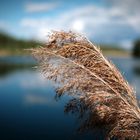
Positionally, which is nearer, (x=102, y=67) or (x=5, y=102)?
(x=102, y=67)

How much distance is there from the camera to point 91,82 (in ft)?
20.4

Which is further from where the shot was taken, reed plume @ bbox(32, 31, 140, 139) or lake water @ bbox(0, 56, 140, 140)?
lake water @ bbox(0, 56, 140, 140)

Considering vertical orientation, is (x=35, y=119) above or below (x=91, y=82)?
above

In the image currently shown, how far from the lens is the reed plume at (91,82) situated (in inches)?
244

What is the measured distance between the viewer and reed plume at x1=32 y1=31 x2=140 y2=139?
6188 millimetres

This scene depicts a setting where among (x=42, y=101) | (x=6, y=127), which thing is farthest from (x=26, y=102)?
(x=6, y=127)

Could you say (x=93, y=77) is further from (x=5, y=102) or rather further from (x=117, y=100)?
(x=5, y=102)

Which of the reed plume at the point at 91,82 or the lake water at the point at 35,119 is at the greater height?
the lake water at the point at 35,119

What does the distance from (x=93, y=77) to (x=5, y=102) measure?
25.5 metres

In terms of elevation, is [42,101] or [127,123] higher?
[42,101]

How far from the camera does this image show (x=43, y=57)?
653 centimetres

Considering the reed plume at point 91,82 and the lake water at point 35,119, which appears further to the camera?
the lake water at point 35,119

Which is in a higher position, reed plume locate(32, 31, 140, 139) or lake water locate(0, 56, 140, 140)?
lake water locate(0, 56, 140, 140)

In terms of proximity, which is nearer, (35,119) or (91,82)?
(91,82)
